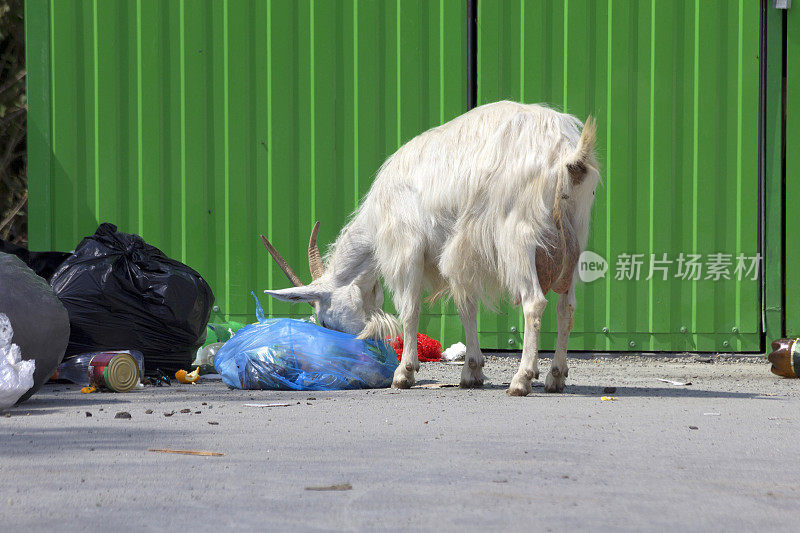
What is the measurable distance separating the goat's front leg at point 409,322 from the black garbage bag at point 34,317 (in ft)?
6.65

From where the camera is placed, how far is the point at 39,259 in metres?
6.79

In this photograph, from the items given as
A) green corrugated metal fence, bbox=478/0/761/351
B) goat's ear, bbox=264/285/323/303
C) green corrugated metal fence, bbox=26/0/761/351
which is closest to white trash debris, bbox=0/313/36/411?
goat's ear, bbox=264/285/323/303

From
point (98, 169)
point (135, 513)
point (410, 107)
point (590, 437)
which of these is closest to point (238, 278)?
point (98, 169)

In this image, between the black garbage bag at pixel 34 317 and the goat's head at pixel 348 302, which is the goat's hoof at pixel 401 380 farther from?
the black garbage bag at pixel 34 317

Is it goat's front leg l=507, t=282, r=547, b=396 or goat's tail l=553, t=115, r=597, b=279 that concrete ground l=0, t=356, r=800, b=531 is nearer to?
goat's front leg l=507, t=282, r=547, b=396

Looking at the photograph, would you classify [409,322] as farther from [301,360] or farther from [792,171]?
[792,171]

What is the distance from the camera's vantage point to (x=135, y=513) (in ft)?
8.46

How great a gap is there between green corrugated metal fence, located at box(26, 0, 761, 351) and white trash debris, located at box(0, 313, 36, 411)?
3.87 m

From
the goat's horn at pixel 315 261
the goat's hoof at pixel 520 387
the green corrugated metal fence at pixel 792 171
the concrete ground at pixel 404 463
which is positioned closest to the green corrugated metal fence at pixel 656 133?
the green corrugated metal fence at pixel 792 171

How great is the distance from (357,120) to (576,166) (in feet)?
12.0

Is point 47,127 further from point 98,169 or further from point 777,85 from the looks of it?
point 777,85

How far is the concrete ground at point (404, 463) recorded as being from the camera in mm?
2553

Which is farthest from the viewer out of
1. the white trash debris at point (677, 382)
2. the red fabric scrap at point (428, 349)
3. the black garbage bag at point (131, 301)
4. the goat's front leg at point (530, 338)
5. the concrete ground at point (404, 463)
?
the red fabric scrap at point (428, 349)

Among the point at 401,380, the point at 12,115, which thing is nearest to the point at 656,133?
the point at 401,380
